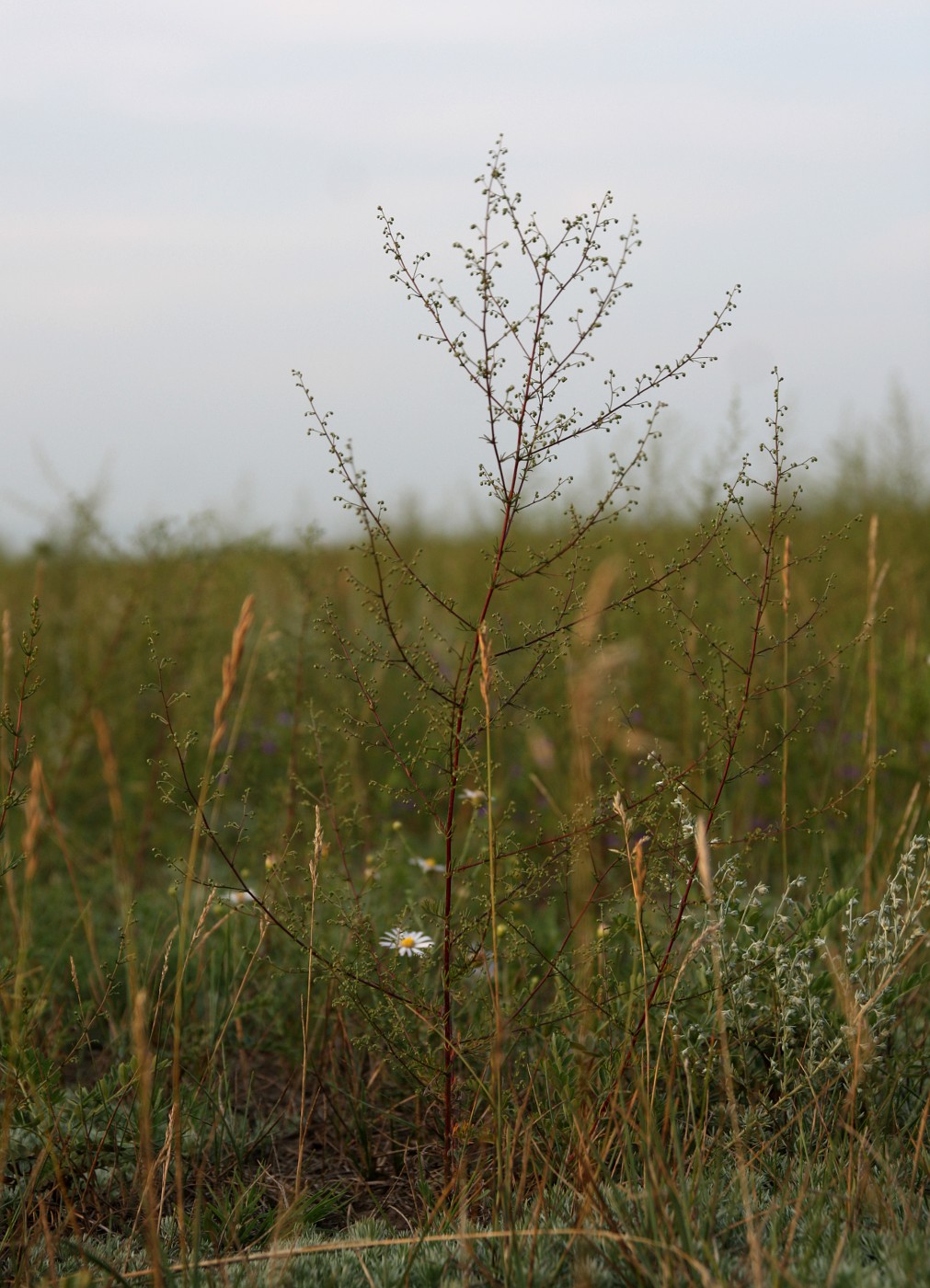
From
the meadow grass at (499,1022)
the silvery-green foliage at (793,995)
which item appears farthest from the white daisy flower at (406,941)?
the silvery-green foliage at (793,995)

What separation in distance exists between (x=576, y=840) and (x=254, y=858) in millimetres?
1916

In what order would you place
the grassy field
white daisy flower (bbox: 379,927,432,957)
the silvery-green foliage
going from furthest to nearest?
1. white daisy flower (bbox: 379,927,432,957)
2. the silvery-green foliage
3. the grassy field

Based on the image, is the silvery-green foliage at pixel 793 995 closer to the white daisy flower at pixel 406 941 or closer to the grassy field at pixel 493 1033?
the grassy field at pixel 493 1033

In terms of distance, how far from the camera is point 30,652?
1.93 metres

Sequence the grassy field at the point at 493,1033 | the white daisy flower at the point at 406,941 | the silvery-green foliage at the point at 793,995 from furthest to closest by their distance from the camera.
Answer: the white daisy flower at the point at 406,941 < the silvery-green foliage at the point at 793,995 < the grassy field at the point at 493,1033

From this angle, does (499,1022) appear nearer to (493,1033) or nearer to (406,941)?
(493,1033)

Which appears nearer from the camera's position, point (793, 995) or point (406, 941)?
point (793, 995)

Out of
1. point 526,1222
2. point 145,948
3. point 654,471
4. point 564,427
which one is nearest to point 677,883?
point 526,1222

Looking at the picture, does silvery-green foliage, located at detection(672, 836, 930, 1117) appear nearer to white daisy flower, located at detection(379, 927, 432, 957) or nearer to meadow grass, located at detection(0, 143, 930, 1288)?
meadow grass, located at detection(0, 143, 930, 1288)

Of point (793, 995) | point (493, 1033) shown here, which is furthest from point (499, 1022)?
point (793, 995)

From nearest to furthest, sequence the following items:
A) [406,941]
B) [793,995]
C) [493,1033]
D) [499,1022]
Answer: [499,1022]
[493,1033]
[793,995]
[406,941]

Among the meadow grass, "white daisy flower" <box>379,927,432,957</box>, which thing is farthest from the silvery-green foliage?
"white daisy flower" <box>379,927,432,957</box>

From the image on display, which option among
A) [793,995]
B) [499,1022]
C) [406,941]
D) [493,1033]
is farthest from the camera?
[406,941]

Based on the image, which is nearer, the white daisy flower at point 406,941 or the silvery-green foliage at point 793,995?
the silvery-green foliage at point 793,995
